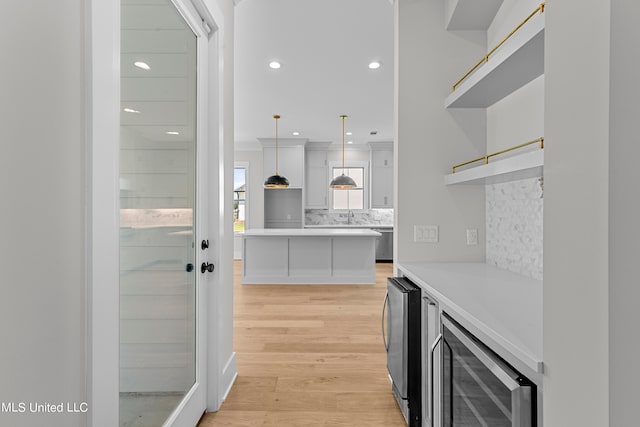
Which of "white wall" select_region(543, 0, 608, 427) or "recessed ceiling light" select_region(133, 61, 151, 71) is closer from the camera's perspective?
"white wall" select_region(543, 0, 608, 427)

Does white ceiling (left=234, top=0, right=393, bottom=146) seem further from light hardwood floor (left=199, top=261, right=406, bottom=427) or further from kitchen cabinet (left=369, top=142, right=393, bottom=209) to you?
light hardwood floor (left=199, top=261, right=406, bottom=427)

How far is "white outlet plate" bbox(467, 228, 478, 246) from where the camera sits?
224 centimetres

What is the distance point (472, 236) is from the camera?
2.24 metres

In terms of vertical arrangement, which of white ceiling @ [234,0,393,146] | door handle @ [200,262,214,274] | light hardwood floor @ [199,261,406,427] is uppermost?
white ceiling @ [234,0,393,146]

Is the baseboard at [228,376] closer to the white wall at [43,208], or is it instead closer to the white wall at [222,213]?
the white wall at [222,213]

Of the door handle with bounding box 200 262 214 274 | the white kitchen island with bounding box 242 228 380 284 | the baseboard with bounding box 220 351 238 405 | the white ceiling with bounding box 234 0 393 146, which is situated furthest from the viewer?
the white kitchen island with bounding box 242 228 380 284

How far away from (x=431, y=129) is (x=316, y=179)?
5.71 m

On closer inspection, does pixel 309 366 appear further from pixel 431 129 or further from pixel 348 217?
pixel 348 217

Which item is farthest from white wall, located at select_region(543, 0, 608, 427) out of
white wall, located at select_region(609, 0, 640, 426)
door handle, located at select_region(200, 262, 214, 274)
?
door handle, located at select_region(200, 262, 214, 274)

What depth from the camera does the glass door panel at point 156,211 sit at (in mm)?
1193

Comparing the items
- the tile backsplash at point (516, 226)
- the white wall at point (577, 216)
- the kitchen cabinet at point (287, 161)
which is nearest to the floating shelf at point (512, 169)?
the tile backsplash at point (516, 226)

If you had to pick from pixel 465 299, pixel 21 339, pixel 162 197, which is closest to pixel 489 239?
pixel 465 299

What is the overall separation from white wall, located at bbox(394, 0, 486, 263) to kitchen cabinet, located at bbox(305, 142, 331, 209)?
5.63 m

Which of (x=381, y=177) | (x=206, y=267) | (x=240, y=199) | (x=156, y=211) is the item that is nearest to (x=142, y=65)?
(x=156, y=211)
